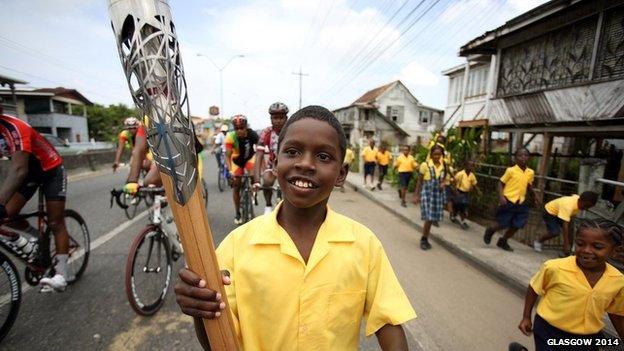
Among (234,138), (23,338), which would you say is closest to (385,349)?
(23,338)

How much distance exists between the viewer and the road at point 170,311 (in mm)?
2715

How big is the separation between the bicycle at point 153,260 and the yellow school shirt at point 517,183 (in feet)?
17.8

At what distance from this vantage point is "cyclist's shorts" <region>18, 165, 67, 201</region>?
3.18 m

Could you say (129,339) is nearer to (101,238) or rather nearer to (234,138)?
(101,238)

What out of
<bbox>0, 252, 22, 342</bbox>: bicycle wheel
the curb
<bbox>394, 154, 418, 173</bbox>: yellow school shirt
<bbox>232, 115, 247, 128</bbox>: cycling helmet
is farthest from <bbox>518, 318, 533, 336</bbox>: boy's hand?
<bbox>394, 154, 418, 173</bbox>: yellow school shirt

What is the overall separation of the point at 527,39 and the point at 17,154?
10.9 meters

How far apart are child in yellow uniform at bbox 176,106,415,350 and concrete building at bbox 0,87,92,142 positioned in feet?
111

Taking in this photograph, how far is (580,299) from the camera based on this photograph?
2.28 m

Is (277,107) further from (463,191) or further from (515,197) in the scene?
(463,191)

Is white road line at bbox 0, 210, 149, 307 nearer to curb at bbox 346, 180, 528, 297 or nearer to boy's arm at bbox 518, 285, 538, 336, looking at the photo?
boy's arm at bbox 518, 285, 538, 336

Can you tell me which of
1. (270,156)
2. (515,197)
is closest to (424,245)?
(515,197)

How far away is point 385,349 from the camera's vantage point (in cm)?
124

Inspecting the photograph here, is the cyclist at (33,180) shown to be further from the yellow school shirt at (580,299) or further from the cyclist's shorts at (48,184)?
the yellow school shirt at (580,299)

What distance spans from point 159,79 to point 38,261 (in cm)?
357
